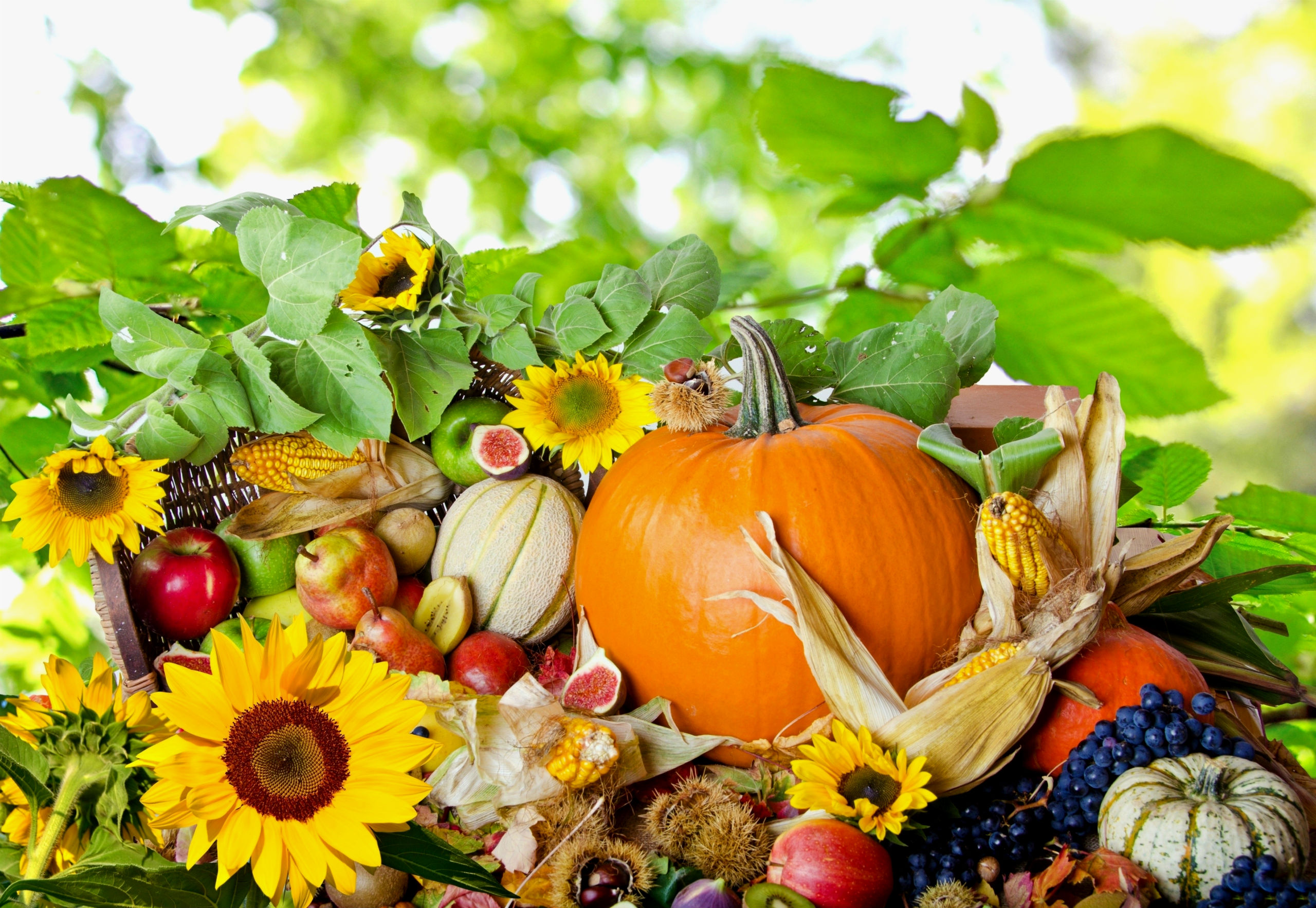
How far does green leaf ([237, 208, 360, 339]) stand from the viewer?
1.22m

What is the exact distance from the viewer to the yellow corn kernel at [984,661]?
1141mm

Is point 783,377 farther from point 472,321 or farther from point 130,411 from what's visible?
point 130,411

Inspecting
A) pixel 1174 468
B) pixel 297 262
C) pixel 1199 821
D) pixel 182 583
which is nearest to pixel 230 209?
pixel 297 262

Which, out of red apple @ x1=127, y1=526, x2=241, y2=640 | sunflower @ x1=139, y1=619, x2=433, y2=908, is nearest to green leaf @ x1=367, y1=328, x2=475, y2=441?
red apple @ x1=127, y1=526, x2=241, y2=640

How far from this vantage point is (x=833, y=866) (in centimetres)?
99

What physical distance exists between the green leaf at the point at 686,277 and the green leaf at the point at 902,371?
23 cm

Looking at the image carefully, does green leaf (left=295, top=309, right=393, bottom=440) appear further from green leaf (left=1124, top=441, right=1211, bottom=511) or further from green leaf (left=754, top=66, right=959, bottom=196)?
green leaf (left=1124, top=441, right=1211, bottom=511)

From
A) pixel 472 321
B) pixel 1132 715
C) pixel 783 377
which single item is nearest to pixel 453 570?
pixel 472 321

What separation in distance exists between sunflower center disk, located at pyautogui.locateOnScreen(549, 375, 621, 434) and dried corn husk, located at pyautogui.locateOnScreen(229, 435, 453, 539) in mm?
337

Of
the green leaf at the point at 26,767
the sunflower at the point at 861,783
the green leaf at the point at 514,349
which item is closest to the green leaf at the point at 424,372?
the green leaf at the point at 514,349

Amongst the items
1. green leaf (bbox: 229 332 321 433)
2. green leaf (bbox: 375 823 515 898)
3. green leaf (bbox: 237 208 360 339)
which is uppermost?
green leaf (bbox: 237 208 360 339)

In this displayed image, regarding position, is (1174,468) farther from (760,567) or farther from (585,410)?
→ (585,410)

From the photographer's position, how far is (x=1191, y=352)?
1.02m

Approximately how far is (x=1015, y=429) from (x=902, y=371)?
20cm
